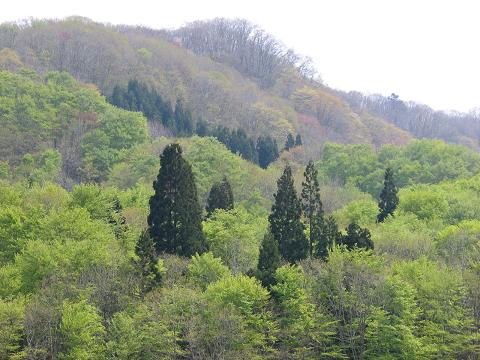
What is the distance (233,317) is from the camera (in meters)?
35.0

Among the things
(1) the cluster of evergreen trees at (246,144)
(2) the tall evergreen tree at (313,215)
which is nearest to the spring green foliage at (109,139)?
(1) the cluster of evergreen trees at (246,144)

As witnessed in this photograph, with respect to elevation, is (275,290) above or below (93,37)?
below

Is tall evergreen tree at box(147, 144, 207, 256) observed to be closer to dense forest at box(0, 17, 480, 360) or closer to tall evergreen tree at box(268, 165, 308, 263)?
dense forest at box(0, 17, 480, 360)

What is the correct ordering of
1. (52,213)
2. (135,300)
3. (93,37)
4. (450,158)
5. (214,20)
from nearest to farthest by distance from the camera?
1. (135,300)
2. (52,213)
3. (450,158)
4. (93,37)
5. (214,20)

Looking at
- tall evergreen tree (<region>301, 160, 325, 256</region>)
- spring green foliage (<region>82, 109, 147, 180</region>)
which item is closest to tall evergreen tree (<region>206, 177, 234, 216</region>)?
tall evergreen tree (<region>301, 160, 325, 256</region>)

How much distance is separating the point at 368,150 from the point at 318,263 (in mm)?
48059

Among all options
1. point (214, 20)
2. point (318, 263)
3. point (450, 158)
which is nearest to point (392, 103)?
point (214, 20)

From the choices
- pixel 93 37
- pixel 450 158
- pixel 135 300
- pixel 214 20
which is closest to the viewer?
pixel 135 300

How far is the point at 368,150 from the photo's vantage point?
294 ft

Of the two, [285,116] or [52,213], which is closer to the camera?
[52,213]

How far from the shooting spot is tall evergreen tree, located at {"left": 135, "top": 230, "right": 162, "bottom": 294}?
126ft

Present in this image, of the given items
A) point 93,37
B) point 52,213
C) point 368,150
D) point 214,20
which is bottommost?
point 52,213

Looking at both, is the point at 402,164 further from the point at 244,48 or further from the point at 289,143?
the point at 244,48

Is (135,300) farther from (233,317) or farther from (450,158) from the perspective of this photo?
(450,158)
